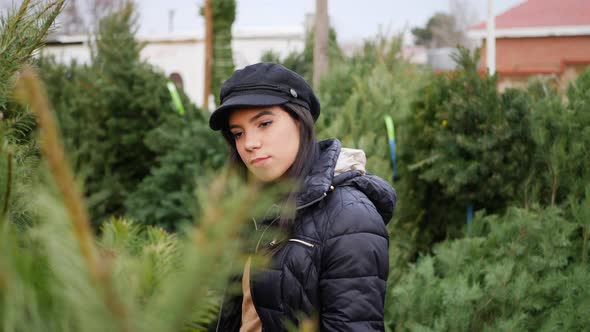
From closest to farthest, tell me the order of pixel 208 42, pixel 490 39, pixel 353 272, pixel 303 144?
pixel 353 272, pixel 303 144, pixel 208 42, pixel 490 39

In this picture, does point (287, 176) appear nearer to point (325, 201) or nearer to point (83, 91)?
point (325, 201)

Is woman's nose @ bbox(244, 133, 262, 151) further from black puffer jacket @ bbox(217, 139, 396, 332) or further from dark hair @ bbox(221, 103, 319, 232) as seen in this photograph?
black puffer jacket @ bbox(217, 139, 396, 332)

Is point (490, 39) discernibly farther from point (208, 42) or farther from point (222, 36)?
point (208, 42)

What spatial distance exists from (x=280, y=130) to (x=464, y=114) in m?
2.78

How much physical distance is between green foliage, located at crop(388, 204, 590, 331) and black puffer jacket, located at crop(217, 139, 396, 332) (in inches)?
41.3

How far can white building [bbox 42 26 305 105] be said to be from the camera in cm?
1828

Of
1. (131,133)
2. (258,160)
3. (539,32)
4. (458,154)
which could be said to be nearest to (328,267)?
(258,160)

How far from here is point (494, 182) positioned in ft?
13.5


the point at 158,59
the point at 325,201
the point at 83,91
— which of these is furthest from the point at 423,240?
the point at 158,59

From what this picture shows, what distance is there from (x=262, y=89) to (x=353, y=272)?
685 millimetres

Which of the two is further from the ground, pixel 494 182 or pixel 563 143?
pixel 563 143

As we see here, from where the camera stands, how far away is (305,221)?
1936 millimetres

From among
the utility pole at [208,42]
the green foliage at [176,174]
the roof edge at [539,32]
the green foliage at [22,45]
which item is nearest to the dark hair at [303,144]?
the green foliage at [22,45]

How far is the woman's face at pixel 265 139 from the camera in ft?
6.39
